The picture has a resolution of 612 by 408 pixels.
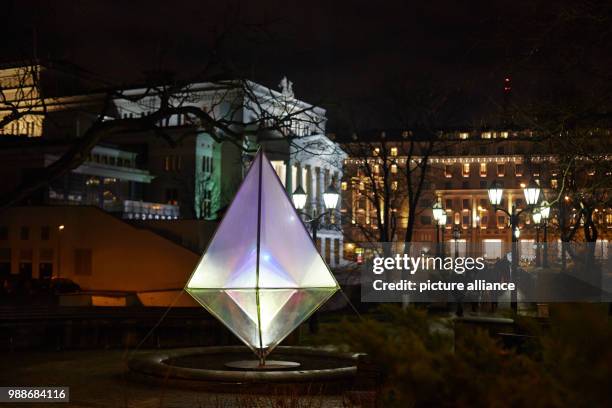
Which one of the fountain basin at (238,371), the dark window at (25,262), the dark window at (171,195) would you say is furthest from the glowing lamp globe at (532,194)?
the dark window at (171,195)

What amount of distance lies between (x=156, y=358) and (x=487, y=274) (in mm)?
21375

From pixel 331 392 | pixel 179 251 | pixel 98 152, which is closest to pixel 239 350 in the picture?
pixel 331 392

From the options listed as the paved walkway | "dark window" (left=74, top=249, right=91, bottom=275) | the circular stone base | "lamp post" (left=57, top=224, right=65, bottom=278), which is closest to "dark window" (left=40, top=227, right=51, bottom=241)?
"lamp post" (left=57, top=224, right=65, bottom=278)

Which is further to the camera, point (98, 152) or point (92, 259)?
point (98, 152)

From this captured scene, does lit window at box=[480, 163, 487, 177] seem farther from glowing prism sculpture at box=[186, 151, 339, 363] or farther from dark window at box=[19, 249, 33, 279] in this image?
glowing prism sculpture at box=[186, 151, 339, 363]

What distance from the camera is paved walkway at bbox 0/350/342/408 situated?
1280cm

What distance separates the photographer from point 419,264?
124 ft

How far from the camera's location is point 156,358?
16.7 m

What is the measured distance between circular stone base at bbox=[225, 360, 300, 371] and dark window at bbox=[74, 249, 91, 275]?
31678 mm

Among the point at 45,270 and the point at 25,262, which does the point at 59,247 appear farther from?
the point at 25,262

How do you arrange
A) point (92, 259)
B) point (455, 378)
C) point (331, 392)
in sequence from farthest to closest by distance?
point (92, 259), point (331, 392), point (455, 378)

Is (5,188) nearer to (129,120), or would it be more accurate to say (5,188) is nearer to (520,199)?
(129,120)

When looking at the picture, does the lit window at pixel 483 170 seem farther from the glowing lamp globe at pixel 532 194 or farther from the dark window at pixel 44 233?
the glowing lamp globe at pixel 532 194

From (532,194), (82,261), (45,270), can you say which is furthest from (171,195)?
(532,194)
